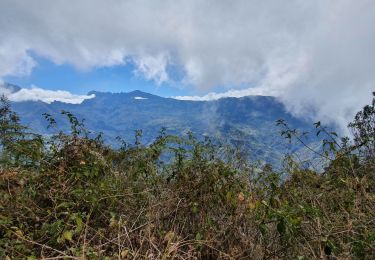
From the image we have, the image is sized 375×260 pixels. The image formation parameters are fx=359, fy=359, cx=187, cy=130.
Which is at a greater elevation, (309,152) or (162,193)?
(309,152)

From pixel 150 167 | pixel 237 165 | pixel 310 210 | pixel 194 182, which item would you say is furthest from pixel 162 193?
pixel 310 210

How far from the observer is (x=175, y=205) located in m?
4.26

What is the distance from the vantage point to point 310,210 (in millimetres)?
3523

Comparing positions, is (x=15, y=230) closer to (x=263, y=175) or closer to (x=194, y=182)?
(x=194, y=182)

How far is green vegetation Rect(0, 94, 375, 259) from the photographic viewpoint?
3.41 meters

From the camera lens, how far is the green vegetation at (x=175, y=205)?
11.2 ft

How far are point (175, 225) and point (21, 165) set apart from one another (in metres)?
2.18

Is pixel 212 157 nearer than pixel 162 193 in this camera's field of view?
No

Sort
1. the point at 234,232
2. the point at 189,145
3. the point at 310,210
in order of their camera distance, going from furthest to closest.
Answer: the point at 189,145
the point at 234,232
the point at 310,210

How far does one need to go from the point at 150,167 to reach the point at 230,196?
153 cm

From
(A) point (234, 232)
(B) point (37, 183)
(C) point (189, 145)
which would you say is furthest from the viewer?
(C) point (189, 145)

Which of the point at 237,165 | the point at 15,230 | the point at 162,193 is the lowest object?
the point at 15,230

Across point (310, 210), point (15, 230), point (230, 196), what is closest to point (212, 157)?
point (230, 196)

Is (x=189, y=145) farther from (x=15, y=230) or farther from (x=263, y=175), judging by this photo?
(x=15, y=230)
